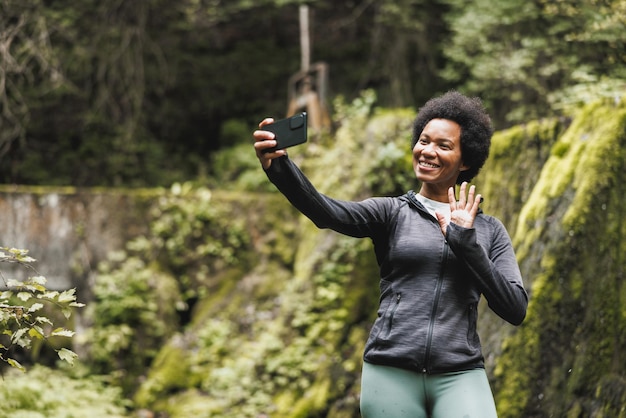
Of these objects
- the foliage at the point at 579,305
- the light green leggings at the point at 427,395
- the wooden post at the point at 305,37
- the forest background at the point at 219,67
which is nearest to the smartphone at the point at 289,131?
the light green leggings at the point at 427,395

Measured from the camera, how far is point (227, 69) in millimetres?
15398

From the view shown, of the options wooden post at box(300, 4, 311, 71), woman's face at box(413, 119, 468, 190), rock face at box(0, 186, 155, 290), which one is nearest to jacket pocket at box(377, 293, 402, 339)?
woman's face at box(413, 119, 468, 190)

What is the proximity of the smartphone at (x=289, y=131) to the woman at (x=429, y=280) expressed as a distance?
0.03 m

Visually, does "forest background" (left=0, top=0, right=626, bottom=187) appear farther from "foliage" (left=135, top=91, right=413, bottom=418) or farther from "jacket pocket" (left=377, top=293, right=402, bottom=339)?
"jacket pocket" (left=377, top=293, right=402, bottom=339)

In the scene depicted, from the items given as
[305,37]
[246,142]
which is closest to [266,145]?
[246,142]

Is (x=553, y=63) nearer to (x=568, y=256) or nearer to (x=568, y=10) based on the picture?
(x=568, y=10)

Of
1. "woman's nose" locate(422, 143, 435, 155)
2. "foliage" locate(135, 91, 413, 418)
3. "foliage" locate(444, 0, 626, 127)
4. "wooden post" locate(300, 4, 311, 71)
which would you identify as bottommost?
"foliage" locate(135, 91, 413, 418)

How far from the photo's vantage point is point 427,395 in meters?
2.32

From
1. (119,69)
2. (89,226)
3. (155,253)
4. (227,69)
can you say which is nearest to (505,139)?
(155,253)

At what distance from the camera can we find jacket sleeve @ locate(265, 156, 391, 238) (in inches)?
91.4

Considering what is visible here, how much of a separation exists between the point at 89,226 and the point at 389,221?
24.6 ft

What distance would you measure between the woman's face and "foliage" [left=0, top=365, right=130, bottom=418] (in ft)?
12.6

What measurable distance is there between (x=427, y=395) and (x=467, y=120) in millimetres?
1051

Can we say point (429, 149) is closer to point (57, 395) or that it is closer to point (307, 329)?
point (307, 329)
